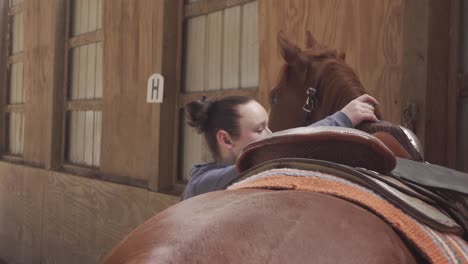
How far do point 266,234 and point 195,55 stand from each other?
3.28m

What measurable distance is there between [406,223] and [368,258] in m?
0.14

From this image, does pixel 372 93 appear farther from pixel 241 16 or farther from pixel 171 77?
pixel 171 77

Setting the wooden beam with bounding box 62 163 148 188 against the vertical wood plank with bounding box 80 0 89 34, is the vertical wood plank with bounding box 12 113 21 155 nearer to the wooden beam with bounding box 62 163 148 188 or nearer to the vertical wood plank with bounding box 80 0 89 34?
the wooden beam with bounding box 62 163 148 188

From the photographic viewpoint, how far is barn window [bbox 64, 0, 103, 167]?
16.4 feet

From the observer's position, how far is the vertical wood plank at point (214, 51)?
3531mm

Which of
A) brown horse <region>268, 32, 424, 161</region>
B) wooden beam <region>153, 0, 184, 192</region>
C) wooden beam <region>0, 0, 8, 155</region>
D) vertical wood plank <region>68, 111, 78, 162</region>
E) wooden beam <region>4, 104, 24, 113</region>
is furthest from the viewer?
wooden beam <region>0, 0, 8, 155</region>

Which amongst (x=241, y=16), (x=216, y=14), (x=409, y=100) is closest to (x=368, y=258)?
(x=409, y=100)

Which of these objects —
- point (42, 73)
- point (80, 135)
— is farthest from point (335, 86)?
point (42, 73)

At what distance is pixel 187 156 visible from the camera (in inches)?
150

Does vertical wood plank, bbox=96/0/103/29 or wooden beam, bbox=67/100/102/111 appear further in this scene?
vertical wood plank, bbox=96/0/103/29

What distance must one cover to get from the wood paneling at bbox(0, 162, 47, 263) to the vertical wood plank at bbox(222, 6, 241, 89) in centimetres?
291

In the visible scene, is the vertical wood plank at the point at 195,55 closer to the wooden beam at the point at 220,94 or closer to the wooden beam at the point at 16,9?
the wooden beam at the point at 220,94

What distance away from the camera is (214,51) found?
359 cm

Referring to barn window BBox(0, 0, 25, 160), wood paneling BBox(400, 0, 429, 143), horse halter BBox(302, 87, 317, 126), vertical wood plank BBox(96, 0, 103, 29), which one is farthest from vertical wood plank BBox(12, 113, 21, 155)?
wood paneling BBox(400, 0, 429, 143)
